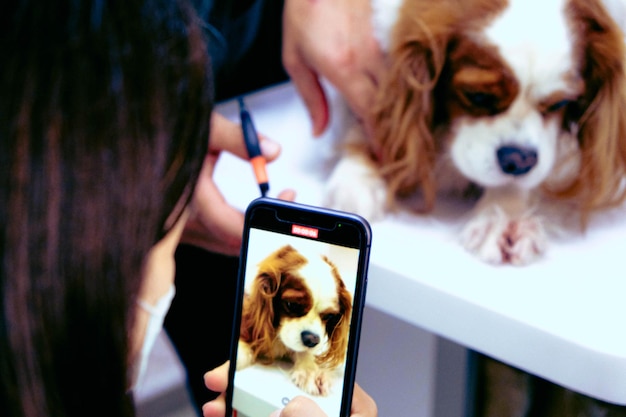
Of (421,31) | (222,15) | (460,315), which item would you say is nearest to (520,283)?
(460,315)

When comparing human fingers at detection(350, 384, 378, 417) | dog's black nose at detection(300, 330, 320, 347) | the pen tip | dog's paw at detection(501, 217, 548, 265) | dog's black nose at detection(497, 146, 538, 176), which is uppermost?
dog's black nose at detection(497, 146, 538, 176)

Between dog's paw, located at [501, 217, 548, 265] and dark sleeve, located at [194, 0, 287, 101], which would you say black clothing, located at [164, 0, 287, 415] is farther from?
dog's paw, located at [501, 217, 548, 265]

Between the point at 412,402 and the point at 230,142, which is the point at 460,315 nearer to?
the point at 412,402

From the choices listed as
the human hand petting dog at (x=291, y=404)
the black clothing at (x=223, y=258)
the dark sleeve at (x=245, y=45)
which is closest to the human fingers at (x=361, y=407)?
the human hand petting dog at (x=291, y=404)

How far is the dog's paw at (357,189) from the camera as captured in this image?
0.47 meters

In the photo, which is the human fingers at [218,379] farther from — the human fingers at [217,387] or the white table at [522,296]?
the white table at [522,296]

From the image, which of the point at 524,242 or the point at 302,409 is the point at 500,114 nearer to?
the point at 524,242

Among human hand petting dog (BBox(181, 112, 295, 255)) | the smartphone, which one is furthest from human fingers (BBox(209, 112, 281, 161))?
the smartphone

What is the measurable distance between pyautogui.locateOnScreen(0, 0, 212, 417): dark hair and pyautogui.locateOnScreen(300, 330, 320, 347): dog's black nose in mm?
111

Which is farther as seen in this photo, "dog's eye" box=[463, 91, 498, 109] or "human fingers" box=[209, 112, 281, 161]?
"human fingers" box=[209, 112, 281, 161]

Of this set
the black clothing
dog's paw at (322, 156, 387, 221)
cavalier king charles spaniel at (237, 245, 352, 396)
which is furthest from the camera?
the black clothing

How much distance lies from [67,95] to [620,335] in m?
0.31

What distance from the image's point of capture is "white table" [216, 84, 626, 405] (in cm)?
33

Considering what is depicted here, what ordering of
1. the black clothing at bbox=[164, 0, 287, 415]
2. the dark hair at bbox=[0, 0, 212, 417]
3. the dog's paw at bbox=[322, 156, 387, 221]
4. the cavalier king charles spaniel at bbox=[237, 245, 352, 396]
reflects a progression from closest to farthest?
the dark hair at bbox=[0, 0, 212, 417] < the cavalier king charles spaniel at bbox=[237, 245, 352, 396] < the dog's paw at bbox=[322, 156, 387, 221] < the black clothing at bbox=[164, 0, 287, 415]
